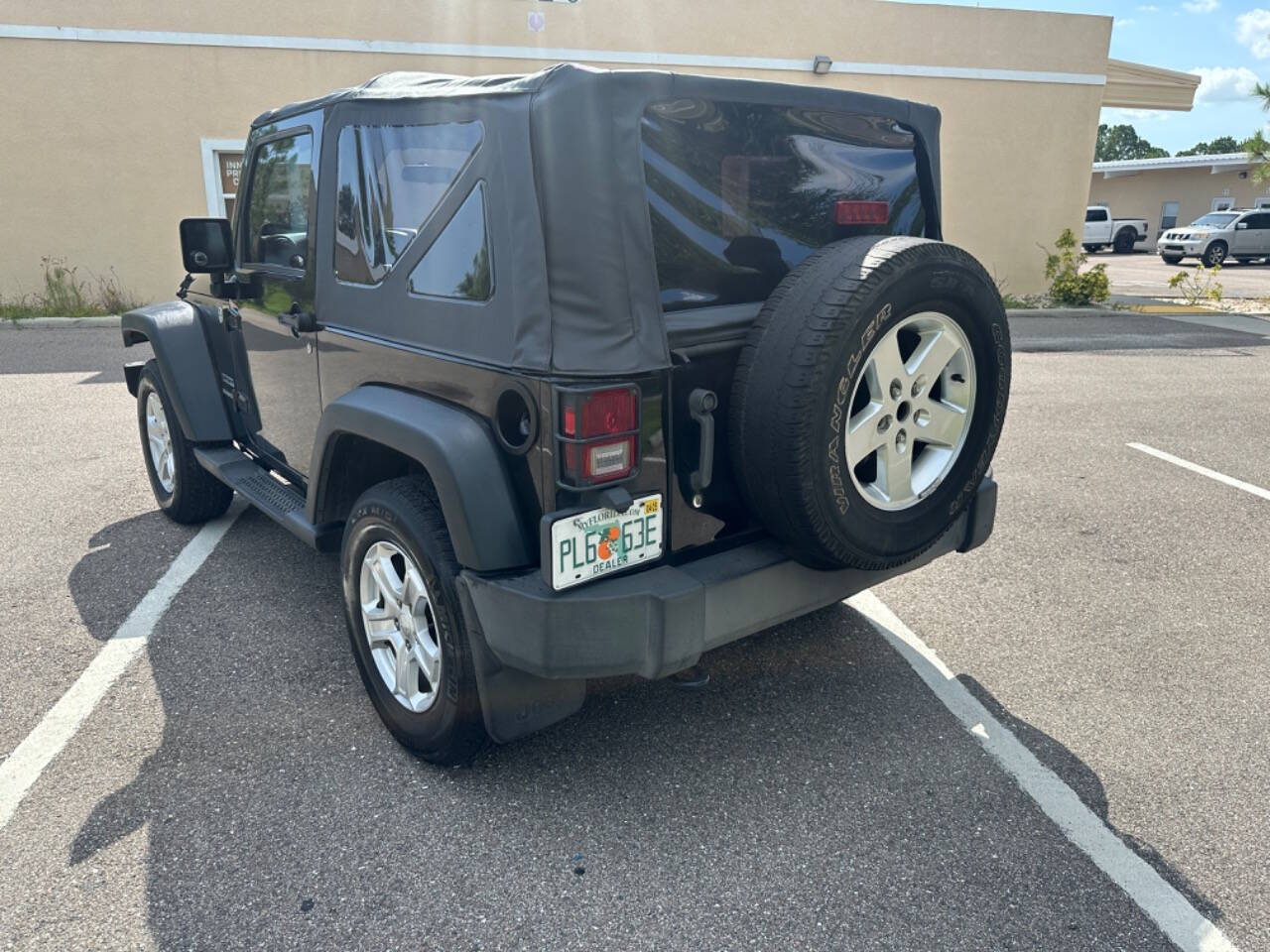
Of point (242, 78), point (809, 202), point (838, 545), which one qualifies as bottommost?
point (838, 545)

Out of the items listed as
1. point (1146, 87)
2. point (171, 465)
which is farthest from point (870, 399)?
point (1146, 87)

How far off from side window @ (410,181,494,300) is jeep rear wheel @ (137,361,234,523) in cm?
240

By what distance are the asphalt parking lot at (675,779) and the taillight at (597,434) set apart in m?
1.03

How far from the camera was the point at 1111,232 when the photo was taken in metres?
35.1

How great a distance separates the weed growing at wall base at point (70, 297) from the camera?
1273 centimetres

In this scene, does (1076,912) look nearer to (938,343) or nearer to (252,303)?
(938,343)

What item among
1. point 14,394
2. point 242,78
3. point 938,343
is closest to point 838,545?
point 938,343

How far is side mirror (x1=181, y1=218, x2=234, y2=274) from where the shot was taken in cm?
387

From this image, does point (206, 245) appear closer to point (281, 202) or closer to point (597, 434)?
point (281, 202)

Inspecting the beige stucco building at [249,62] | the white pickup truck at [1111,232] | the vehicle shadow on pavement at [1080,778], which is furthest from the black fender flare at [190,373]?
the white pickup truck at [1111,232]

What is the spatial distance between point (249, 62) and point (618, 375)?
41.4 ft

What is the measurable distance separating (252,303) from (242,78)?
34.6ft

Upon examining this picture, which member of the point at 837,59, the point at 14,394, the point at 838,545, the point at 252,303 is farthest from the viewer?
the point at 837,59

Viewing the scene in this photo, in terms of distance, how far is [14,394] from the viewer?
8.12m
